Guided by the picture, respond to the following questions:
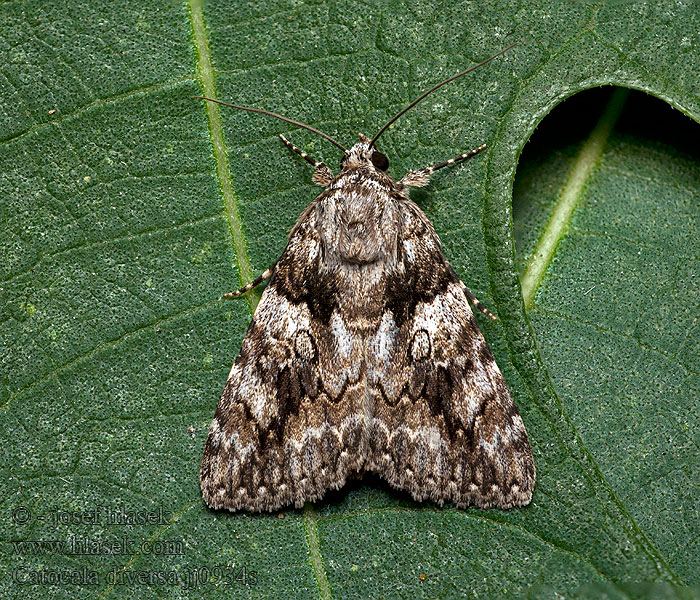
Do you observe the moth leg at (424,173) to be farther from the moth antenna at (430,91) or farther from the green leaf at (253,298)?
the moth antenna at (430,91)

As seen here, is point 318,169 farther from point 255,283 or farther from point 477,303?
point 477,303

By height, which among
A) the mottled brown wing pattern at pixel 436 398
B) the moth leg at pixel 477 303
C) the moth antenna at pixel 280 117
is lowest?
the mottled brown wing pattern at pixel 436 398

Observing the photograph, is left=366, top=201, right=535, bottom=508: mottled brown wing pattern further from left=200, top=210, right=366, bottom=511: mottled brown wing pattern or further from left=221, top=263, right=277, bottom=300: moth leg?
left=221, top=263, right=277, bottom=300: moth leg

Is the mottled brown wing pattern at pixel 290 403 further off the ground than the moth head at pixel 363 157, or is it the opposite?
the moth head at pixel 363 157

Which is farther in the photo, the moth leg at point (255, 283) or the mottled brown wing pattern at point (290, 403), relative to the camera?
the moth leg at point (255, 283)

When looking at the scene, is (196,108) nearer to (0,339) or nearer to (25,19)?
(25,19)

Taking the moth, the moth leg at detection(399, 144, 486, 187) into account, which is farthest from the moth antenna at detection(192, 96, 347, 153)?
the moth leg at detection(399, 144, 486, 187)

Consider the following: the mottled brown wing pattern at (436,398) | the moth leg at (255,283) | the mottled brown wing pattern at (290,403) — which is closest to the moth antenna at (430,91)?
the mottled brown wing pattern at (436,398)

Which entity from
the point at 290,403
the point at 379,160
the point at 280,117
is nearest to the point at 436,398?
the point at 290,403
